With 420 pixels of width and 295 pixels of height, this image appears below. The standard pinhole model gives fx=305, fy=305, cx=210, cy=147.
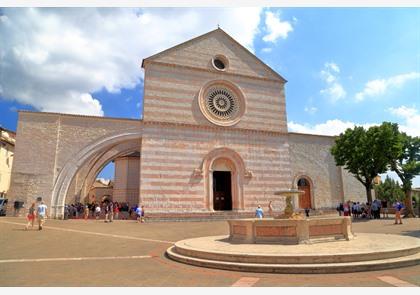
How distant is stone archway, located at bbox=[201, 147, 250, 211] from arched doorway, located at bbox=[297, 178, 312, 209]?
6.48 meters

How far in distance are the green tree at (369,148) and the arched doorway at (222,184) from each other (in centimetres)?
909

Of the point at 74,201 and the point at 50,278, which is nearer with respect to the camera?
the point at 50,278

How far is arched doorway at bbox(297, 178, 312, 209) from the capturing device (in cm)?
2811

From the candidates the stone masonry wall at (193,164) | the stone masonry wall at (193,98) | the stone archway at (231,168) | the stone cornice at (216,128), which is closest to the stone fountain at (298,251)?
the stone masonry wall at (193,164)

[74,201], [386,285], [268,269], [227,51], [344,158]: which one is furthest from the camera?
[74,201]

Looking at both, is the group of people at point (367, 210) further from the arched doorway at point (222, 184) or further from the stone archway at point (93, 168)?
the stone archway at point (93, 168)

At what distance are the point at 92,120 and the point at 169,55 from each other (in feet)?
26.1

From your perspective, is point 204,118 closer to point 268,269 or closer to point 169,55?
point 169,55

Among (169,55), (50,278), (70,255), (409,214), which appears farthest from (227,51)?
(50,278)

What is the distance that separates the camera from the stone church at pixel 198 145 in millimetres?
21656

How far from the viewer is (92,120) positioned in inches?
894

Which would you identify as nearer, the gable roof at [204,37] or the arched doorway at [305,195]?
the gable roof at [204,37]

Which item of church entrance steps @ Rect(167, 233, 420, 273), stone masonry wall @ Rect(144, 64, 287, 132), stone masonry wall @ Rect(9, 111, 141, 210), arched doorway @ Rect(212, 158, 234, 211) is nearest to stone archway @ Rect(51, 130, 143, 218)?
stone masonry wall @ Rect(9, 111, 141, 210)

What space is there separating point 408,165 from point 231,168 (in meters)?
13.5
